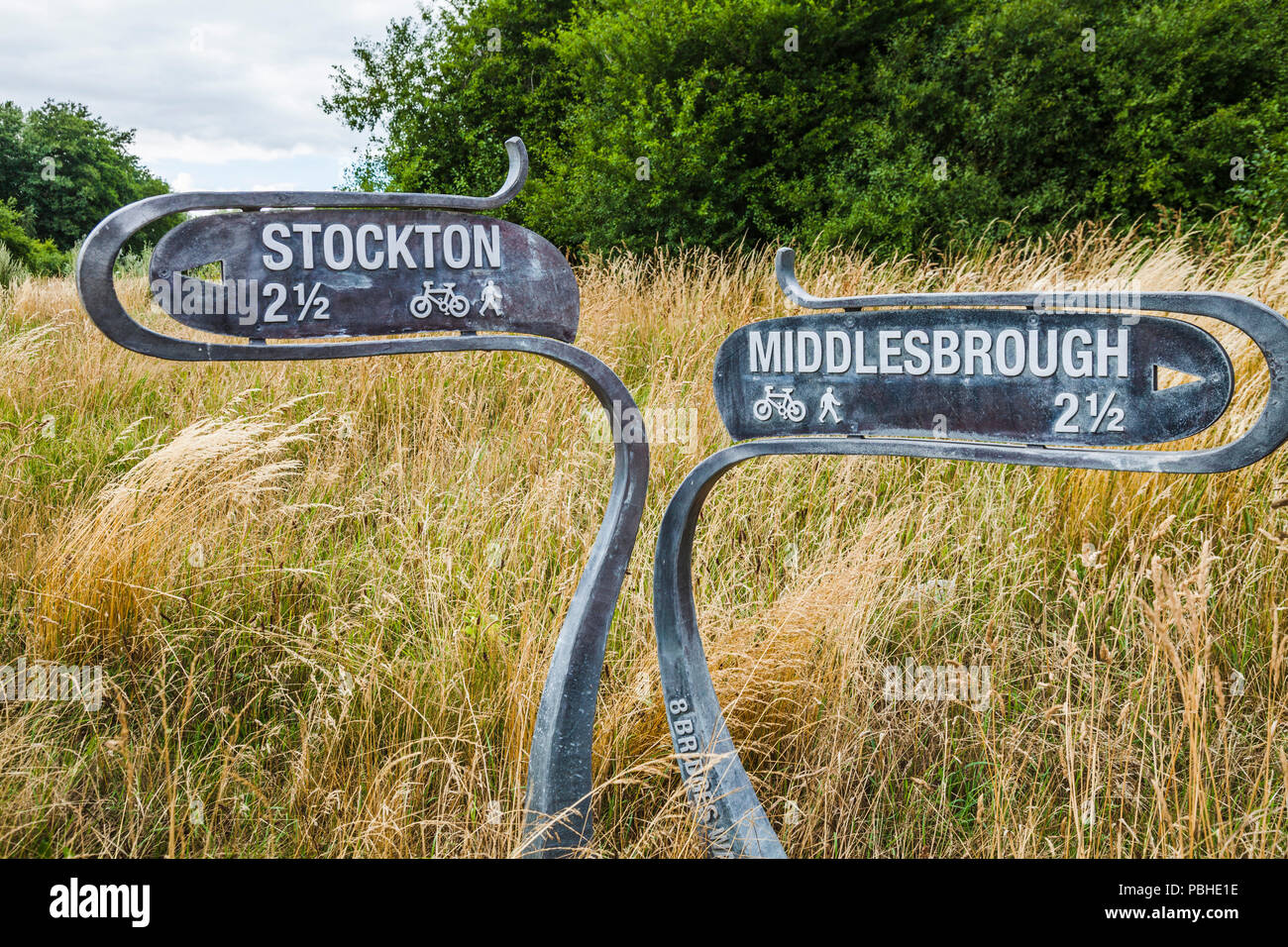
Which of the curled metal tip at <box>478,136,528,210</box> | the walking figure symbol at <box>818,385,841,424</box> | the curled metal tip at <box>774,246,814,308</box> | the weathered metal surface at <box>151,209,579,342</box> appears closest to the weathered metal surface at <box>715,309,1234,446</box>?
the walking figure symbol at <box>818,385,841,424</box>

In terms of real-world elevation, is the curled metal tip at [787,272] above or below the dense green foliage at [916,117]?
below

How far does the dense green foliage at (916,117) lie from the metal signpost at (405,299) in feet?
20.0

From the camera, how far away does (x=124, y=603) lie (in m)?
2.47

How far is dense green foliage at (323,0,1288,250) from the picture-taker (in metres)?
7.14

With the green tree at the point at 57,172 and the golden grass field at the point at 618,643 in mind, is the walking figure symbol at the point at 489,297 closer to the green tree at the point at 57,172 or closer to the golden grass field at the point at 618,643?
the golden grass field at the point at 618,643

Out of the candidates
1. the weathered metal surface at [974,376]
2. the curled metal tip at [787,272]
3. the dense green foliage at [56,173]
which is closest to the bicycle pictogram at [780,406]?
the weathered metal surface at [974,376]

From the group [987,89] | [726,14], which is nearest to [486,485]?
[726,14]

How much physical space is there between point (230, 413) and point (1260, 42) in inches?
352

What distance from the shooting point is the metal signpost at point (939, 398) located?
1406 mm

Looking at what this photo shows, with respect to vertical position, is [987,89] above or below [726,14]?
below

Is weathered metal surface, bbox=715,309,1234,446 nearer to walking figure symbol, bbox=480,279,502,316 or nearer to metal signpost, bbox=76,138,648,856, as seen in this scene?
metal signpost, bbox=76,138,648,856

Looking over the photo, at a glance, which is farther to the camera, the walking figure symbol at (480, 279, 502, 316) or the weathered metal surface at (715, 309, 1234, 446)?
the walking figure symbol at (480, 279, 502, 316)

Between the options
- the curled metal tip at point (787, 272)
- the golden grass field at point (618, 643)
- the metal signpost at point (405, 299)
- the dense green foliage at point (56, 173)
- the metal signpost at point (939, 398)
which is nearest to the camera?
the metal signpost at point (939, 398)
